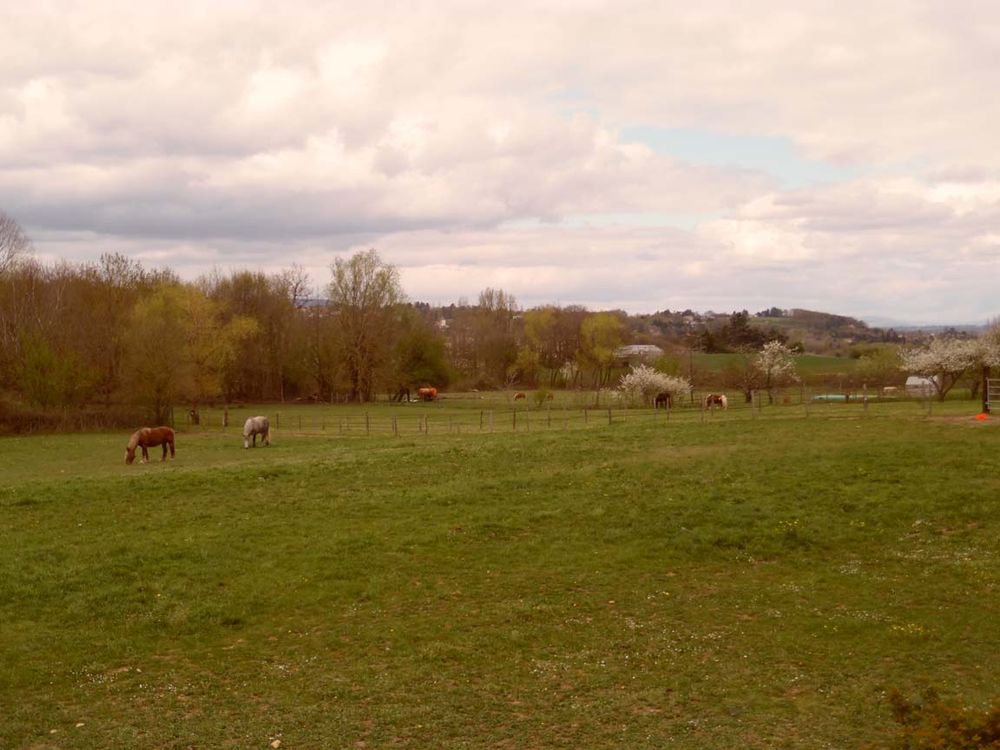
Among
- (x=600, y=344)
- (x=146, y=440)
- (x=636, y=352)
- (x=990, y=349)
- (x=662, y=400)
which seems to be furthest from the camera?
(x=636, y=352)

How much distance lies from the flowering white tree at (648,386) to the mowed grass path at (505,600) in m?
38.5

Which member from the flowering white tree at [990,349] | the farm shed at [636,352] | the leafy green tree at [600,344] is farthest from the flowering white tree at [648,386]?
the leafy green tree at [600,344]

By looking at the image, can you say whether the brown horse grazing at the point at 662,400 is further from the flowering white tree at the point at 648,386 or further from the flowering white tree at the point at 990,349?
the flowering white tree at the point at 990,349

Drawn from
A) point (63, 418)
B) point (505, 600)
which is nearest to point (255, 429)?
point (63, 418)

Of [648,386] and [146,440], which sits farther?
[648,386]

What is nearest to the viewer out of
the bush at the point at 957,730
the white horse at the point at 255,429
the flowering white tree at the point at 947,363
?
the bush at the point at 957,730

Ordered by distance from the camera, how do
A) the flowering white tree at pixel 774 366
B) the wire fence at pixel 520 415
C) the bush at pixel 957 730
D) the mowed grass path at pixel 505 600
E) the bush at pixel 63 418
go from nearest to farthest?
1. the bush at pixel 957 730
2. the mowed grass path at pixel 505 600
3. the wire fence at pixel 520 415
4. the bush at pixel 63 418
5. the flowering white tree at pixel 774 366

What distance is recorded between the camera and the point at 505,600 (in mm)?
15039

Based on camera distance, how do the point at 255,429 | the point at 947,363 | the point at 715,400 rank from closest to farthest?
A: 1. the point at 255,429
2. the point at 947,363
3. the point at 715,400

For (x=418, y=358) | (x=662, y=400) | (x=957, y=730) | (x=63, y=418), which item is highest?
(x=418, y=358)

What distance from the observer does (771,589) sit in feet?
51.2

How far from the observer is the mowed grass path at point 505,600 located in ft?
34.5

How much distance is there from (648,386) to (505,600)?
52912 millimetres

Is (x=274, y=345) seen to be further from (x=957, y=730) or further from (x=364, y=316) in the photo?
(x=957, y=730)
